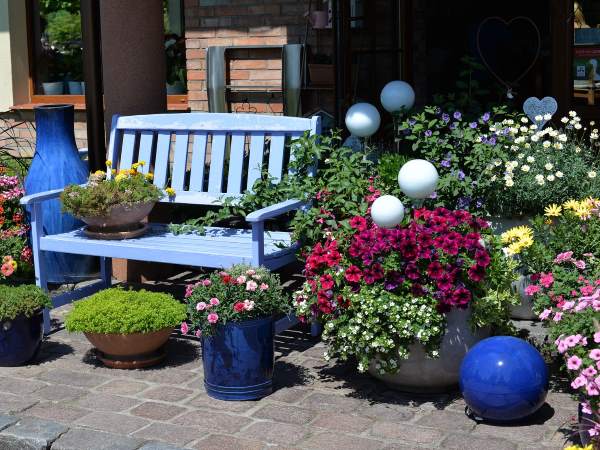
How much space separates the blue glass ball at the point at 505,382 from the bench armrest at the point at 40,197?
2766 millimetres

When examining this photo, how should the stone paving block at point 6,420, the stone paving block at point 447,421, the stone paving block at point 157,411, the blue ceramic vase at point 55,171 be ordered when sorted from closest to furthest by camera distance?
the stone paving block at point 447,421 < the stone paving block at point 6,420 < the stone paving block at point 157,411 < the blue ceramic vase at point 55,171

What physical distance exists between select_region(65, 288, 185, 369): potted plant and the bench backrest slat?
41.0 inches

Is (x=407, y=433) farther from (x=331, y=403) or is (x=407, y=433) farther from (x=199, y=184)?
(x=199, y=184)

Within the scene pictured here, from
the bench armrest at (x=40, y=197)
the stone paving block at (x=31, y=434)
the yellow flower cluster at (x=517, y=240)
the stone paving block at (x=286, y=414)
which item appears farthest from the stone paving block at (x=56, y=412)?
the yellow flower cluster at (x=517, y=240)

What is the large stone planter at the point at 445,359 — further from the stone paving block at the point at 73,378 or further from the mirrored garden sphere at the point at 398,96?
the mirrored garden sphere at the point at 398,96

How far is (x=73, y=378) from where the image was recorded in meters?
5.41

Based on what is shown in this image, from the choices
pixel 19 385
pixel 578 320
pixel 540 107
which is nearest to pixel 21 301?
pixel 19 385

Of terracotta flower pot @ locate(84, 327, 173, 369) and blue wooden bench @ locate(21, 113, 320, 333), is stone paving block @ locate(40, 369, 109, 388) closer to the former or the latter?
terracotta flower pot @ locate(84, 327, 173, 369)

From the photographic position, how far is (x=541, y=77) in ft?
27.2

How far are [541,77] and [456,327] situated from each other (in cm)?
396

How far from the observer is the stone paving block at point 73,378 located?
5328 millimetres

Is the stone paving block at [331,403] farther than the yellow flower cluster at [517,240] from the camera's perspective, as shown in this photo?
No

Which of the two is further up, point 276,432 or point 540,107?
point 540,107

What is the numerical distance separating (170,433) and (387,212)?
1.40 m
